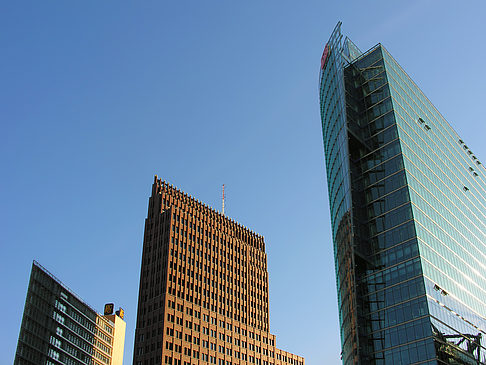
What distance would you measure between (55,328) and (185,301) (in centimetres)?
3988

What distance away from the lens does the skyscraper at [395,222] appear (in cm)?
10669

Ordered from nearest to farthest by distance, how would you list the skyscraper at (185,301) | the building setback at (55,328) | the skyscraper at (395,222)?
the skyscraper at (395,222), the building setback at (55,328), the skyscraper at (185,301)

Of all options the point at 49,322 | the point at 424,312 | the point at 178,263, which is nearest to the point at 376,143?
the point at 424,312

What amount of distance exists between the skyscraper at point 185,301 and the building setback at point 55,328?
647 inches

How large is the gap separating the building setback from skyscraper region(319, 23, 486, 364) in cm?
7307

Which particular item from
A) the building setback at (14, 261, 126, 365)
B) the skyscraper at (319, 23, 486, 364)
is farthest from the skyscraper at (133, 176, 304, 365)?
the skyscraper at (319, 23, 486, 364)

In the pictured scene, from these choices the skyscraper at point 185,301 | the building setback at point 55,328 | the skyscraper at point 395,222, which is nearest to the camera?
the skyscraper at point 395,222

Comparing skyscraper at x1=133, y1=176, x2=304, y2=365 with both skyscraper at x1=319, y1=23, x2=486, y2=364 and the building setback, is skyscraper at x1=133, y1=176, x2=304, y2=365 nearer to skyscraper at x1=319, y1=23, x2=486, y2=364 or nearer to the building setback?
the building setback

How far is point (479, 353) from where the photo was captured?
4596 inches

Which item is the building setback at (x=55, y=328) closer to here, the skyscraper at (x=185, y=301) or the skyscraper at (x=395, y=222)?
the skyscraper at (x=185, y=301)

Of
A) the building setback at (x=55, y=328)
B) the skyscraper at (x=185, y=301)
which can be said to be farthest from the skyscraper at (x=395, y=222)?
the building setback at (x=55, y=328)

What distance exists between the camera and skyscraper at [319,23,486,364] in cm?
10669

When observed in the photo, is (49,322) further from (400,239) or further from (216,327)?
(400,239)

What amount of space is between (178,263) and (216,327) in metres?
23.4
